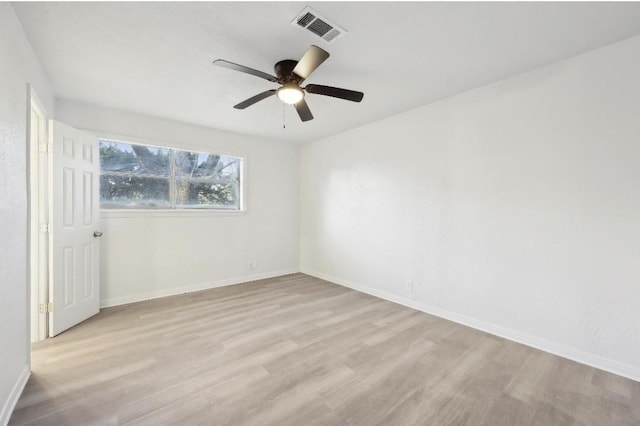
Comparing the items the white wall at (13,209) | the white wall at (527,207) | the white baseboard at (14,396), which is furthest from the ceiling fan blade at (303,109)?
the white baseboard at (14,396)

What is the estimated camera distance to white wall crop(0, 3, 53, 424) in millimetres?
1544

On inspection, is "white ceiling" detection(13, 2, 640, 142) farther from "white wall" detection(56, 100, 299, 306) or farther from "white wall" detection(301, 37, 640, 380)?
"white wall" detection(56, 100, 299, 306)

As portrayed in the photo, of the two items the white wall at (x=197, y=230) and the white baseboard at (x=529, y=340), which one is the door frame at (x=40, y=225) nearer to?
the white wall at (x=197, y=230)

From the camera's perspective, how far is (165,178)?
392 centimetres

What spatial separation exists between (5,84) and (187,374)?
7.19ft

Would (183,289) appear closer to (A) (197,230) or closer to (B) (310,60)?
(A) (197,230)

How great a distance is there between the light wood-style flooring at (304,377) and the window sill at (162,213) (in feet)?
4.01

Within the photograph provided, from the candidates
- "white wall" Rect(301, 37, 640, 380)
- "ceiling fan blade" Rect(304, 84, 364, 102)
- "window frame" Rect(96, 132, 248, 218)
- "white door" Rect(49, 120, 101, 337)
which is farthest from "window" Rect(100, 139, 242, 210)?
"ceiling fan blade" Rect(304, 84, 364, 102)

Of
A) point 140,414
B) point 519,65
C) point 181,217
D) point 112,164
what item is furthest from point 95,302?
point 519,65

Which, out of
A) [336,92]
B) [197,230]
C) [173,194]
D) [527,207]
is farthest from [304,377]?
[173,194]

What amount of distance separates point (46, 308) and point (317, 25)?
3503mm

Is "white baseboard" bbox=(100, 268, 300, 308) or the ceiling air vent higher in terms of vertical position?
the ceiling air vent

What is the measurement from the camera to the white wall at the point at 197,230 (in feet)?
11.3

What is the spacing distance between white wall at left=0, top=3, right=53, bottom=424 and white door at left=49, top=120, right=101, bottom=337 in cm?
78
